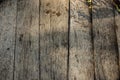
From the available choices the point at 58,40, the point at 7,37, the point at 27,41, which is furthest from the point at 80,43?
the point at 7,37

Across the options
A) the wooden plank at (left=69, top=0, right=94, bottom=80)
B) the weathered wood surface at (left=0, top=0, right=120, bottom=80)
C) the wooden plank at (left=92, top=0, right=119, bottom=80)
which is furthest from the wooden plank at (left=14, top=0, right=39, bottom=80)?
the wooden plank at (left=92, top=0, right=119, bottom=80)

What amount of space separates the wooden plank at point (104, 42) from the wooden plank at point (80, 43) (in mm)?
52

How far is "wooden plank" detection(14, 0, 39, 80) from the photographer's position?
287 centimetres

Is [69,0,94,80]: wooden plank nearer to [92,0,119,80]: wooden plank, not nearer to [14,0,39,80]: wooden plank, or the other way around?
[92,0,119,80]: wooden plank

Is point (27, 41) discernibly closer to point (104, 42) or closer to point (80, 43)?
point (80, 43)

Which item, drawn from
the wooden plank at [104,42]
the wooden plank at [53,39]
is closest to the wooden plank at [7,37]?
the wooden plank at [53,39]

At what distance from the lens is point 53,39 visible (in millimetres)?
2945

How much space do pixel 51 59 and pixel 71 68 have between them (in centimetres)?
19

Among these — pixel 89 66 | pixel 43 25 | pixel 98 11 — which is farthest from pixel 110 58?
pixel 43 25

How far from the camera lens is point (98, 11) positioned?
2.99 meters

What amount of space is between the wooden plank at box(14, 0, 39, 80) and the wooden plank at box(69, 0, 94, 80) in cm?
30

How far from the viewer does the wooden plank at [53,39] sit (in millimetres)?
2852

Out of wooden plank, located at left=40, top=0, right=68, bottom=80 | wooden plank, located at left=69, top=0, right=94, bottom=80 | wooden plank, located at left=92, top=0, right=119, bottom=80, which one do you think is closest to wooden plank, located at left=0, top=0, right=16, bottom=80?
wooden plank, located at left=40, top=0, right=68, bottom=80

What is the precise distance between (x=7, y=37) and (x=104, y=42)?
2.74ft
